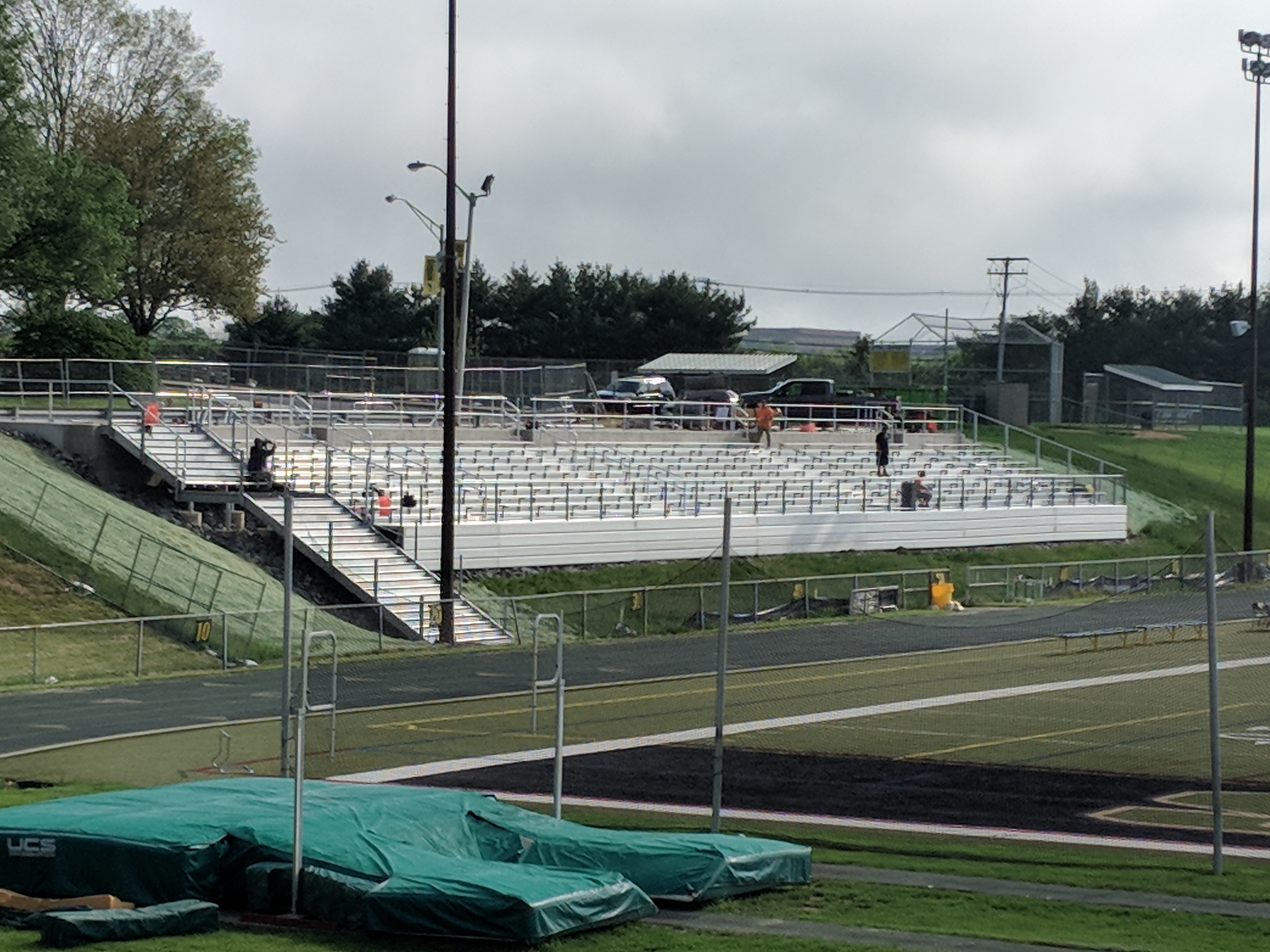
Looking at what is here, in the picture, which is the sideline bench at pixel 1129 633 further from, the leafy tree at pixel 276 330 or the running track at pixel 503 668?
the leafy tree at pixel 276 330

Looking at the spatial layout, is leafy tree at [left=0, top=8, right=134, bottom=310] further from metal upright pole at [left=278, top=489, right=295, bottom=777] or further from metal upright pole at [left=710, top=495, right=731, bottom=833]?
metal upright pole at [left=710, top=495, right=731, bottom=833]

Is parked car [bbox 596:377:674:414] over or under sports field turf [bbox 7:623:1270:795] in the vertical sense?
over

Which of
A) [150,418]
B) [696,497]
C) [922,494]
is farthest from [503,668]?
[922,494]

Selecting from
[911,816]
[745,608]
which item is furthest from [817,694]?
[745,608]

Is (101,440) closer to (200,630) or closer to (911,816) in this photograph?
(200,630)

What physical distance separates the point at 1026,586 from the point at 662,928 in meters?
32.0

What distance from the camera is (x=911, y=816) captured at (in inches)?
725

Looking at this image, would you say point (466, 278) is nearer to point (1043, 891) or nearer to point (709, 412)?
point (709, 412)

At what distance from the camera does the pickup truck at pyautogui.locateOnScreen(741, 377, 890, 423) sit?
6297 centimetres

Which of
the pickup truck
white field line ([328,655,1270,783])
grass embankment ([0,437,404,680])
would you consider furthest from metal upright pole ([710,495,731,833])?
the pickup truck

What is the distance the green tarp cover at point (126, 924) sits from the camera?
1127 cm

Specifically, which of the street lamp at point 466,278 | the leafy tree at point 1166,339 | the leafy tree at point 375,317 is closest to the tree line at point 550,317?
the leafy tree at point 375,317

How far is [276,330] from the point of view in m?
102

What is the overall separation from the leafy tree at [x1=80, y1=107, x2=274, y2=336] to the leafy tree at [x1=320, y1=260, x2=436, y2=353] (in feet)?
112
